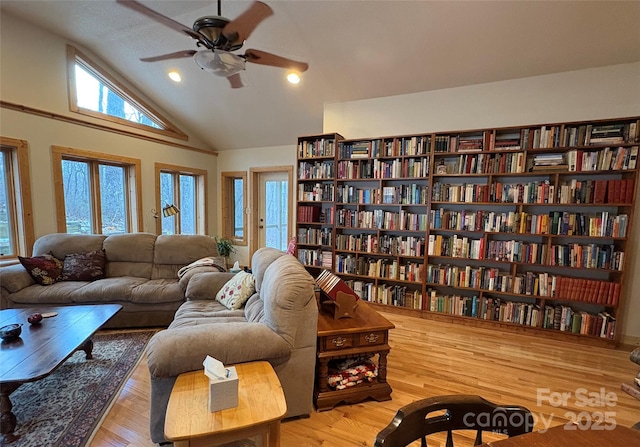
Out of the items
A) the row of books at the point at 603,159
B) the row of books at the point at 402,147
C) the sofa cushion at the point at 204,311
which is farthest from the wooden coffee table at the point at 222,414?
the row of books at the point at 603,159

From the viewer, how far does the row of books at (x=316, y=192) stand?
3865 mm

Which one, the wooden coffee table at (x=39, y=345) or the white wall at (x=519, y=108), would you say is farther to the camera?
the white wall at (x=519, y=108)

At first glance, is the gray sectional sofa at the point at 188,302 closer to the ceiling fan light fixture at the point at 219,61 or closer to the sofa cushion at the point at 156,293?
the sofa cushion at the point at 156,293

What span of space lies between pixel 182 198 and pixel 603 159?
612cm

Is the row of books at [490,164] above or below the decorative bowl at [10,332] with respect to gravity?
above

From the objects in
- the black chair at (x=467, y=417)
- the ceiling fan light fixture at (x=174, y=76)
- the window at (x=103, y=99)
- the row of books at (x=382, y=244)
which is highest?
the ceiling fan light fixture at (x=174, y=76)

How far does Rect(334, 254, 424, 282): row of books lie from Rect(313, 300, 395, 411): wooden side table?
164 cm

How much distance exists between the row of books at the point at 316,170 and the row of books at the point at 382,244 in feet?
2.84

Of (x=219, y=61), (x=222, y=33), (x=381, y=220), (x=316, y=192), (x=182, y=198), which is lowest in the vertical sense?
(x=381, y=220)

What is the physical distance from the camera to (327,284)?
81.9 inches

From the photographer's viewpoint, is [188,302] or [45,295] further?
[45,295]

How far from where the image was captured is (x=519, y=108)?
9.94 ft

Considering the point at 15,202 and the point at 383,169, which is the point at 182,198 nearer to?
the point at 15,202

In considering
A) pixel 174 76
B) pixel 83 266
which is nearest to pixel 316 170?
pixel 174 76
